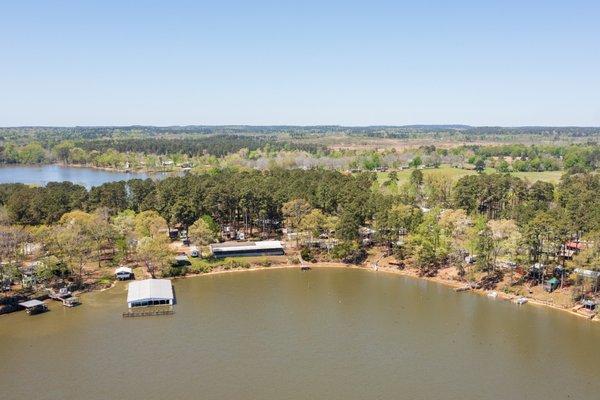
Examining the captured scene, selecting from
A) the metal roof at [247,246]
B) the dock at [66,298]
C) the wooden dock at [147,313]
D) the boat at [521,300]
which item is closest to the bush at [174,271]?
the metal roof at [247,246]

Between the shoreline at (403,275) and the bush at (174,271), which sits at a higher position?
the bush at (174,271)

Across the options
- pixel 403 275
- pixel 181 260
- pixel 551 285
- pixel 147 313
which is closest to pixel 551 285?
pixel 551 285

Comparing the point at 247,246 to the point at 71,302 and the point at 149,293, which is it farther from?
the point at 71,302

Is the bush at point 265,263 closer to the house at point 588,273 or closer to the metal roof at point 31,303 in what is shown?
the metal roof at point 31,303

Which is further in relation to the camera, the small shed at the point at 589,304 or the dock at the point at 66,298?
the dock at the point at 66,298

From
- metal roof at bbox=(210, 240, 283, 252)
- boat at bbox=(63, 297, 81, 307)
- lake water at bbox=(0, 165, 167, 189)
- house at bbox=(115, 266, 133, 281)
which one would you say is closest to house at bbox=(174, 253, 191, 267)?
metal roof at bbox=(210, 240, 283, 252)

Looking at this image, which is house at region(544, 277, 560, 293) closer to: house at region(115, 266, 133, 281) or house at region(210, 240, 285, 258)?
house at region(210, 240, 285, 258)
